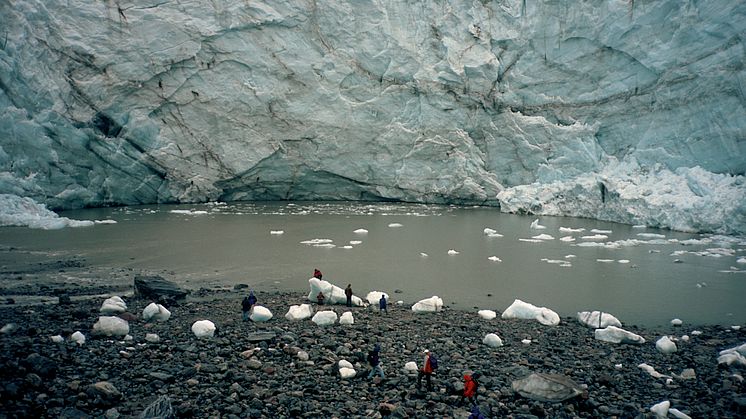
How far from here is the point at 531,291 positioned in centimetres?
997

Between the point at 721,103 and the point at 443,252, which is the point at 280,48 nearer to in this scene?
the point at 443,252

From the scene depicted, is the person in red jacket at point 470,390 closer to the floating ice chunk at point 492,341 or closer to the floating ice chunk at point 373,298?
the floating ice chunk at point 492,341

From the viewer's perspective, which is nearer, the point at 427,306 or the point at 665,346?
the point at 665,346

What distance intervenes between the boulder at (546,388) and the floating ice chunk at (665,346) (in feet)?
6.83

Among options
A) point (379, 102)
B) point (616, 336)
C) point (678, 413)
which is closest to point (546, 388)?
point (678, 413)

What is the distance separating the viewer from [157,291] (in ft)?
28.3

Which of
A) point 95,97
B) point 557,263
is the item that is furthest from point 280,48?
point 557,263

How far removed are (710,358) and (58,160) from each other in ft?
75.2

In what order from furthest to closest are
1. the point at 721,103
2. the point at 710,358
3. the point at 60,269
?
the point at 721,103, the point at 60,269, the point at 710,358

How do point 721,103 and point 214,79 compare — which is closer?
point 721,103

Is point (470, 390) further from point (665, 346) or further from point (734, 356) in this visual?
point (734, 356)

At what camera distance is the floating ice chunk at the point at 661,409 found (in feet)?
15.3

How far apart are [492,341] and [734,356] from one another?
2779 mm

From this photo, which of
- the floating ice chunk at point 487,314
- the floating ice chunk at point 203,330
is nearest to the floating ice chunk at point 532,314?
the floating ice chunk at point 487,314
